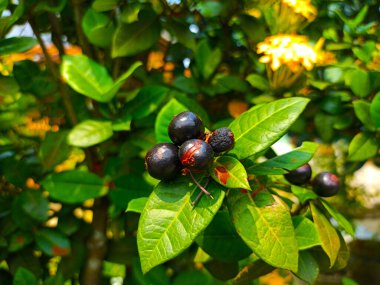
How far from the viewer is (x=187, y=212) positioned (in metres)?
0.57

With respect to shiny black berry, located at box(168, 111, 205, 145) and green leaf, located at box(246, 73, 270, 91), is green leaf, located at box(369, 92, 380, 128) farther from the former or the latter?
shiny black berry, located at box(168, 111, 205, 145)

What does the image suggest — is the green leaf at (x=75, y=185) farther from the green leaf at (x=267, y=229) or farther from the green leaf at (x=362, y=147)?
the green leaf at (x=362, y=147)

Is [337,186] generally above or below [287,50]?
below

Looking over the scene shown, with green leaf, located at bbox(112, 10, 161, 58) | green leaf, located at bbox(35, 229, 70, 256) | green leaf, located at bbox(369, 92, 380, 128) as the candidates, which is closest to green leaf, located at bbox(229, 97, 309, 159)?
green leaf, located at bbox(369, 92, 380, 128)

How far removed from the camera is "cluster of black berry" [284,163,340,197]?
29.5 inches

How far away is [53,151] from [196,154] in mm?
522

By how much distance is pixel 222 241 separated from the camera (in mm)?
734

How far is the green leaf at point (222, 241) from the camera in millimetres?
731

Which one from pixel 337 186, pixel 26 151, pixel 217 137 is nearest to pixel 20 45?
pixel 26 151

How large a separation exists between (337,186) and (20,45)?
61cm

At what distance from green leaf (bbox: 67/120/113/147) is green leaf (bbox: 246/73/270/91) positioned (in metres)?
0.31

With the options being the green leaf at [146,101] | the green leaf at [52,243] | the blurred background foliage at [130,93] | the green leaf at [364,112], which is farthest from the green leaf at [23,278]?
the green leaf at [364,112]

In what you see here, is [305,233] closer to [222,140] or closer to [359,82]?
[222,140]

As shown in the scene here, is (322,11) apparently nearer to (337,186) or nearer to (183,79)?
(183,79)
